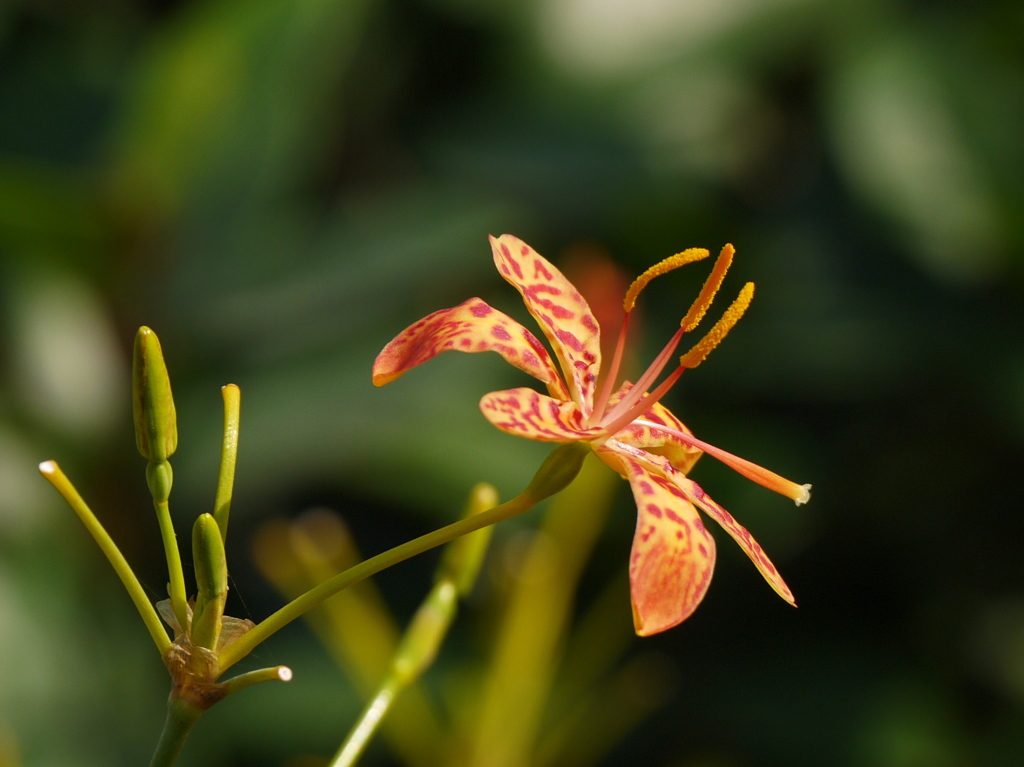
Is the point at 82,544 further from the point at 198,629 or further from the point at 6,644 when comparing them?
the point at 198,629

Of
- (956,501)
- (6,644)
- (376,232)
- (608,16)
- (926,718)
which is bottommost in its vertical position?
(926,718)

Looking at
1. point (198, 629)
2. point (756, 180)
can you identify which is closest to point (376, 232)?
point (756, 180)

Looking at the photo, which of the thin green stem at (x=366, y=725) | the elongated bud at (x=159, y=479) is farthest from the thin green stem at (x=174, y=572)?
the thin green stem at (x=366, y=725)

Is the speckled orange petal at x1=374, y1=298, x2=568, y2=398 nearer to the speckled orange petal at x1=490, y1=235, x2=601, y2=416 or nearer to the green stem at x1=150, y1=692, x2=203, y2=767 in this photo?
the speckled orange petal at x1=490, y1=235, x2=601, y2=416

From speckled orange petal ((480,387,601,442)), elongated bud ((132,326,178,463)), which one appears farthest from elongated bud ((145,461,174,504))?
speckled orange petal ((480,387,601,442))

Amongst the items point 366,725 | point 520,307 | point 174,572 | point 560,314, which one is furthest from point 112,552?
point 520,307

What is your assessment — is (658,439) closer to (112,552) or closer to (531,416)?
(531,416)
